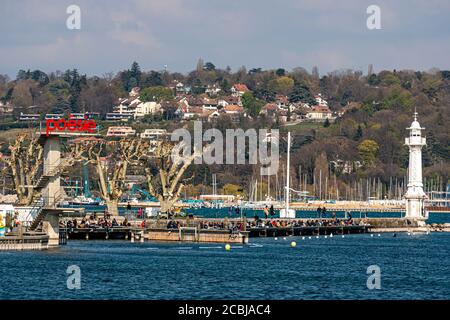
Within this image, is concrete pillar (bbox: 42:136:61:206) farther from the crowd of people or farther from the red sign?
the crowd of people

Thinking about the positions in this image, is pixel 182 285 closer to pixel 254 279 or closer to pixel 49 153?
pixel 254 279

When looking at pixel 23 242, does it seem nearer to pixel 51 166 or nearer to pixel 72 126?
pixel 51 166

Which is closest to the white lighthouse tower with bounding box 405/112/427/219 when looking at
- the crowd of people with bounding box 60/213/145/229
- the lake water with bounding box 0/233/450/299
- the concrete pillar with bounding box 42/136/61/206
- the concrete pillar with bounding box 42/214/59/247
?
the lake water with bounding box 0/233/450/299

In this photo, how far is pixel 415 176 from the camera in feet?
448

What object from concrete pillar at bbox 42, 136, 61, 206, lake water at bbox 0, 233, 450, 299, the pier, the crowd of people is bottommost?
lake water at bbox 0, 233, 450, 299

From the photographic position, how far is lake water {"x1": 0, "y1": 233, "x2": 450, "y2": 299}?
6297 cm

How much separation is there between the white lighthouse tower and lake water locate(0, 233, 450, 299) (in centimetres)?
3031

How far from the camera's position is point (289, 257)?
89.4 metres

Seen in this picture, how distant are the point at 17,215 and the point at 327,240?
35.7 metres

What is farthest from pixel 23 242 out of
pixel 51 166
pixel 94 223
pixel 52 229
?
pixel 94 223

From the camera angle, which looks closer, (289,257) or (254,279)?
(254,279)

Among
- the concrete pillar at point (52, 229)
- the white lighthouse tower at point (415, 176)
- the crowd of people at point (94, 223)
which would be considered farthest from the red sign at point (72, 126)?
A: the white lighthouse tower at point (415, 176)
